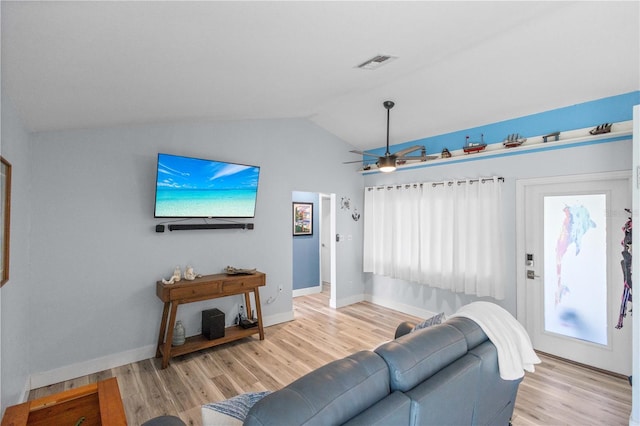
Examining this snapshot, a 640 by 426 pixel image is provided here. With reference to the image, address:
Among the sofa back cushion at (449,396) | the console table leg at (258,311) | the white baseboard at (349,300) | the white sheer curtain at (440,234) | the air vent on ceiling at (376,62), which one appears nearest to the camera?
the sofa back cushion at (449,396)

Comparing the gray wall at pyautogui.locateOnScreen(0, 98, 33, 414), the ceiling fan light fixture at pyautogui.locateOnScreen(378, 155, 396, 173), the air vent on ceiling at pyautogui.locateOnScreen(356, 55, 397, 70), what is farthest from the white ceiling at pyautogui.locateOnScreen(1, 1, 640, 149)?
the ceiling fan light fixture at pyautogui.locateOnScreen(378, 155, 396, 173)

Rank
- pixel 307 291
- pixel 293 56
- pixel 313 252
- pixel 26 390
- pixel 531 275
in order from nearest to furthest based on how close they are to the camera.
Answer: pixel 293 56
pixel 26 390
pixel 531 275
pixel 307 291
pixel 313 252

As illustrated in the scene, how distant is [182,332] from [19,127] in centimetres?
237

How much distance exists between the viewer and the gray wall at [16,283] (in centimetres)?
198

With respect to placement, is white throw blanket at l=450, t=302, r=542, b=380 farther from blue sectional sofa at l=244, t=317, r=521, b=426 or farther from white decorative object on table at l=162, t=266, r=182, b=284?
white decorative object on table at l=162, t=266, r=182, b=284

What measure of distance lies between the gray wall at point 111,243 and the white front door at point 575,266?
10.8 ft

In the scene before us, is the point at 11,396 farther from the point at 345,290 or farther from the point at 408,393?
the point at 345,290

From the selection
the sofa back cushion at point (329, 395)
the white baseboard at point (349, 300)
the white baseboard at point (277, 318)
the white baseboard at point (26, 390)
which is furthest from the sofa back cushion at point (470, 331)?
the white baseboard at point (349, 300)

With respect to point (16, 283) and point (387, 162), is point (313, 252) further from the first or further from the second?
point (16, 283)

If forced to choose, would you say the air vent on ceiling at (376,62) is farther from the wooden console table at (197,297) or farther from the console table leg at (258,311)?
the console table leg at (258,311)

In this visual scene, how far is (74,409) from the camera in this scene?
174 centimetres

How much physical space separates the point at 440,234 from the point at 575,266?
153 centimetres

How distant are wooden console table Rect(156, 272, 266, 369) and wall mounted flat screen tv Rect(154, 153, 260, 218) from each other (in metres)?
0.77

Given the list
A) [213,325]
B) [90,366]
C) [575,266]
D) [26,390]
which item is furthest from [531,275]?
[26,390]
